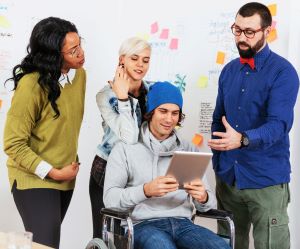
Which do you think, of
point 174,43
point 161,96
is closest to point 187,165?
point 161,96

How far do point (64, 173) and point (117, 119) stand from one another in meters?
0.34

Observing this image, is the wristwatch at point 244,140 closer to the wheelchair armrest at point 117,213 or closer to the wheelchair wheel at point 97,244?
the wheelchair armrest at point 117,213

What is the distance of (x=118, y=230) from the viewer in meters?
2.39

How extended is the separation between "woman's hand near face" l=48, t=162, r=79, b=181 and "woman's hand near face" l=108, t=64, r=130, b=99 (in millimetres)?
378

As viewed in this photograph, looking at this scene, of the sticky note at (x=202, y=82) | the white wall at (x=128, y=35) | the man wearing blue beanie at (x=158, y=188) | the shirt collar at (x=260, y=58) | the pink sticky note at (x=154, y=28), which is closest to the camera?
the man wearing blue beanie at (x=158, y=188)

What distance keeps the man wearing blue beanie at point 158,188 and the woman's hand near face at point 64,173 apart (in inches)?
7.7

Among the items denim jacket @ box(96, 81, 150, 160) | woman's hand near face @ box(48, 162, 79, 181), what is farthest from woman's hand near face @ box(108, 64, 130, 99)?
woman's hand near face @ box(48, 162, 79, 181)

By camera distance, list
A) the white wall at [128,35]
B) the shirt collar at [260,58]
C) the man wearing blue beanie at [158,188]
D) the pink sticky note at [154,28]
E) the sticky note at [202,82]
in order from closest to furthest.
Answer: the man wearing blue beanie at [158,188] → the shirt collar at [260,58] → the white wall at [128,35] → the sticky note at [202,82] → the pink sticky note at [154,28]

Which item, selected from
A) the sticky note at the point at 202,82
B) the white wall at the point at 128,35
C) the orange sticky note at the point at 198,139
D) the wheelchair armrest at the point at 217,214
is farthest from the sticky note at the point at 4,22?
the wheelchair armrest at the point at 217,214

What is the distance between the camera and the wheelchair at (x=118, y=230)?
2214 millimetres

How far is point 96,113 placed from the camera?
381 centimetres

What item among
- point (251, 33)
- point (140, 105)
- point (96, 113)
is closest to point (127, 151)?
point (140, 105)

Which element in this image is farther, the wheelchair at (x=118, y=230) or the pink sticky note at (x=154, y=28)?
the pink sticky note at (x=154, y=28)

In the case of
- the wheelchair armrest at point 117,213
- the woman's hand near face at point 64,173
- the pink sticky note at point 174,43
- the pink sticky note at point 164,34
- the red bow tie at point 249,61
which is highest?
the pink sticky note at point 164,34
